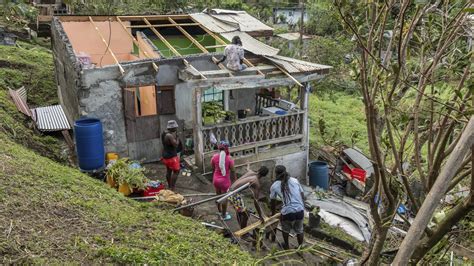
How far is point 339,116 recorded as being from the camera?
22828 mm

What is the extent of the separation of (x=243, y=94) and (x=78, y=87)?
17.2ft

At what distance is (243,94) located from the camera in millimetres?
13727

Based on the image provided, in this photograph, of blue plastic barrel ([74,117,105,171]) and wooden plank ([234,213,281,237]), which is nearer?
wooden plank ([234,213,281,237])

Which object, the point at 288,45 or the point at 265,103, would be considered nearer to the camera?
the point at 265,103

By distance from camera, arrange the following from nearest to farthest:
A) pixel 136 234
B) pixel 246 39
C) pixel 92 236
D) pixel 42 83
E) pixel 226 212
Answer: pixel 92 236, pixel 136 234, pixel 226 212, pixel 246 39, pixel 42 83

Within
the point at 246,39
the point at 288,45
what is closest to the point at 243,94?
the point at 246,39

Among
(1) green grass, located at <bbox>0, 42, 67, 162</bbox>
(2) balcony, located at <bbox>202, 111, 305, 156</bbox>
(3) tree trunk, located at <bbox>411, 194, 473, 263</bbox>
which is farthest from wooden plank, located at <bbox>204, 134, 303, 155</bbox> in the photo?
(3) tree trunk, located at <bbox>411, 194, 473, 263</bbox>

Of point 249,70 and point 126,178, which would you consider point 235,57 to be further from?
point 126,178

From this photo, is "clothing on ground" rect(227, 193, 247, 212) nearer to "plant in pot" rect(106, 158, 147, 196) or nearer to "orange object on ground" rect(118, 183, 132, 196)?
"plant in pot" rect(106, 158, 147, 196)

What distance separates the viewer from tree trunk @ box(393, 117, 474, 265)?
6.96 feet

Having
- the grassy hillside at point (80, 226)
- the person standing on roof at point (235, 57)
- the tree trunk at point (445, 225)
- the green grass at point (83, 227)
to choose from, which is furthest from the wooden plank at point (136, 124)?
the tree trunk at point (445, 225)

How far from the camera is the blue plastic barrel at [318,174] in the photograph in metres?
12.8

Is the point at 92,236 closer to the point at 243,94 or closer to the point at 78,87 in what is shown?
the point at 78,87

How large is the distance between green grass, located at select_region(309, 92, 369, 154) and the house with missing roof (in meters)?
6.31
